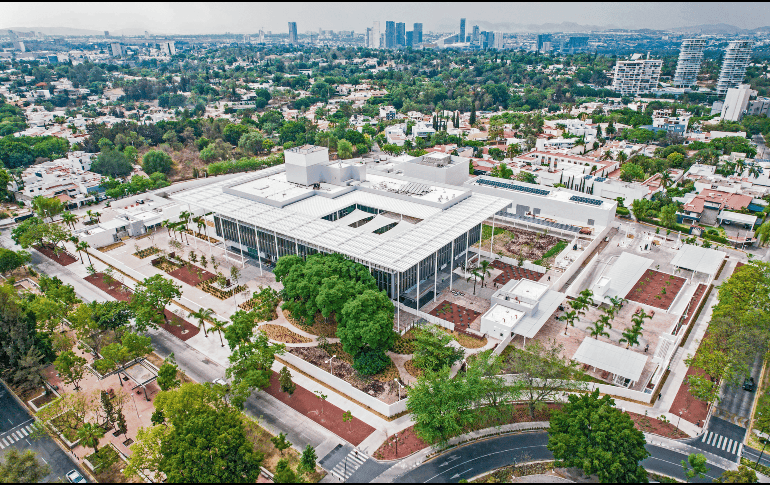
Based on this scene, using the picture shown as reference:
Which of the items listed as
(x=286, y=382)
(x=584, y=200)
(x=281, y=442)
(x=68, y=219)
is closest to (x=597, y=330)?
(x=286, y=382)

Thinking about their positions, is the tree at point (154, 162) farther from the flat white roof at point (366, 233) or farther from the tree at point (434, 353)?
the tree at point (434, 353)

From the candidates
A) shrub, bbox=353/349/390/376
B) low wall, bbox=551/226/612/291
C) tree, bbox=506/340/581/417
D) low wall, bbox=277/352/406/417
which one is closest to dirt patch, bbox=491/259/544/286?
low wall, bbox=551/226/612/291

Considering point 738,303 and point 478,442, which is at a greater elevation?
point 738,303

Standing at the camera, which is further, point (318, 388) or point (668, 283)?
point (668, 283)

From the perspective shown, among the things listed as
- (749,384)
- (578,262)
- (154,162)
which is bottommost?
(749,384)

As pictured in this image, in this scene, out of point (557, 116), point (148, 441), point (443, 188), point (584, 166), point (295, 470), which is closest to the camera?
point (148, 441)

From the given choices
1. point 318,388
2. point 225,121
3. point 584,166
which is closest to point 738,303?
point 318,388

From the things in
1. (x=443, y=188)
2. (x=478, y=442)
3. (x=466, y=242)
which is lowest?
(x=478, y=442)

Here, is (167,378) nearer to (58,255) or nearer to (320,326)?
(320,326)

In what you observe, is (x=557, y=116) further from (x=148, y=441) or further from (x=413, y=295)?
(x=148, y=441)
